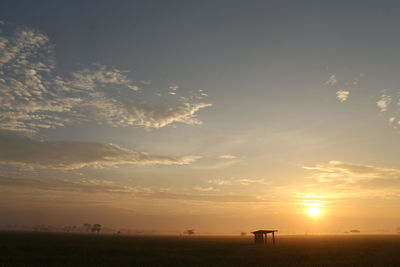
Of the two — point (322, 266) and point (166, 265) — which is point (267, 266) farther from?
point (166, 265)

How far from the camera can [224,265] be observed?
95.7 feet

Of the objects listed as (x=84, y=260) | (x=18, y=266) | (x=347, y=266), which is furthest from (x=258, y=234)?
(x=18, y=266)

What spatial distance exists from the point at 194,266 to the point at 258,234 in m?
38.8

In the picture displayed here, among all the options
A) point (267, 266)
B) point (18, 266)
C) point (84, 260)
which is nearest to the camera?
point (18, 266)

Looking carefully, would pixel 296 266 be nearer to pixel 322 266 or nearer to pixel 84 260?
pixel 322 266

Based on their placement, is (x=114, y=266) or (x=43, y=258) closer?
(x=114, y=266)

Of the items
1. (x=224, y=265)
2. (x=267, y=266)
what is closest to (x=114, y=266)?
(x=224, y=265)

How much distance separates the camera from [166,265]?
2925 centimetres

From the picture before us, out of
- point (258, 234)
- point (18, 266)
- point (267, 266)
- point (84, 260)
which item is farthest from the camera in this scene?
point (258, 234)

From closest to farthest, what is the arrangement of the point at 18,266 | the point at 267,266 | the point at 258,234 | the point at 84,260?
the point at 18,266
the point at 267,266
the point at 84,260
the point at 258,234

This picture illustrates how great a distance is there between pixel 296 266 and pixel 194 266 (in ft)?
29.1

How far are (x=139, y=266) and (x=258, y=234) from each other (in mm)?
41108

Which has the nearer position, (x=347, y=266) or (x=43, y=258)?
(x=347, y=266)

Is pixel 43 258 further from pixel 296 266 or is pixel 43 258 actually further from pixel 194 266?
pixel 296 266
